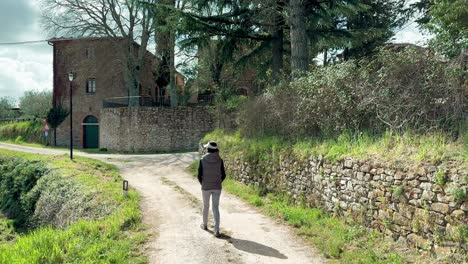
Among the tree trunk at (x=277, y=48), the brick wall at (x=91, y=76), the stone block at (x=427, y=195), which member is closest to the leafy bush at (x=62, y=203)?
the stone block at (x=427, y=195)

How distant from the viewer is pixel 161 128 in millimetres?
28391

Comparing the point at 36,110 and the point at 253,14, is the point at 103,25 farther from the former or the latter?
the point at 36,110

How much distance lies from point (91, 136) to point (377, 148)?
33.2 meters

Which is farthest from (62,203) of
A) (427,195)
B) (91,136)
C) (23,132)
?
(23,132)

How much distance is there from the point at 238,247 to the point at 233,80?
24.4 metres

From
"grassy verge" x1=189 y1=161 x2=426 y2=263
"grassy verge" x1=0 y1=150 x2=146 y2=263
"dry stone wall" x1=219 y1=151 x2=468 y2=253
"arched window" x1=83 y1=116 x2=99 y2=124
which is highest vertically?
"arched window" x1=83 y1=116 x2=99 y2=124

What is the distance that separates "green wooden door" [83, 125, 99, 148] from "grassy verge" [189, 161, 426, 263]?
29329 millimetres

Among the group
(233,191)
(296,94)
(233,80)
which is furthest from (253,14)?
(233,80)

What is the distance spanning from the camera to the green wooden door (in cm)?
3544

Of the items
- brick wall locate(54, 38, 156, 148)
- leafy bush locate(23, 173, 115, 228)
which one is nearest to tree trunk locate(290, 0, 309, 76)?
leafy bush locate(23, 173, 115, 228)

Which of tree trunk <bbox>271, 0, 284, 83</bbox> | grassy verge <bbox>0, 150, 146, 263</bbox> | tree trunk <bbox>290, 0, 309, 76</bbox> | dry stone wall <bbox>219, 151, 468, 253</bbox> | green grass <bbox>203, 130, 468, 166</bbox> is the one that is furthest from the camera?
tree trunk <bbox>271, 0, 284, 83</bbox>

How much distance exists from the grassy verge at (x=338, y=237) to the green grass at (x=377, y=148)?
1340 millimetres

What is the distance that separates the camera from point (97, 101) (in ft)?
116

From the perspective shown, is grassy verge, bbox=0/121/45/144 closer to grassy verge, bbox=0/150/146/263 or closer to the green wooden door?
the green wooden door
